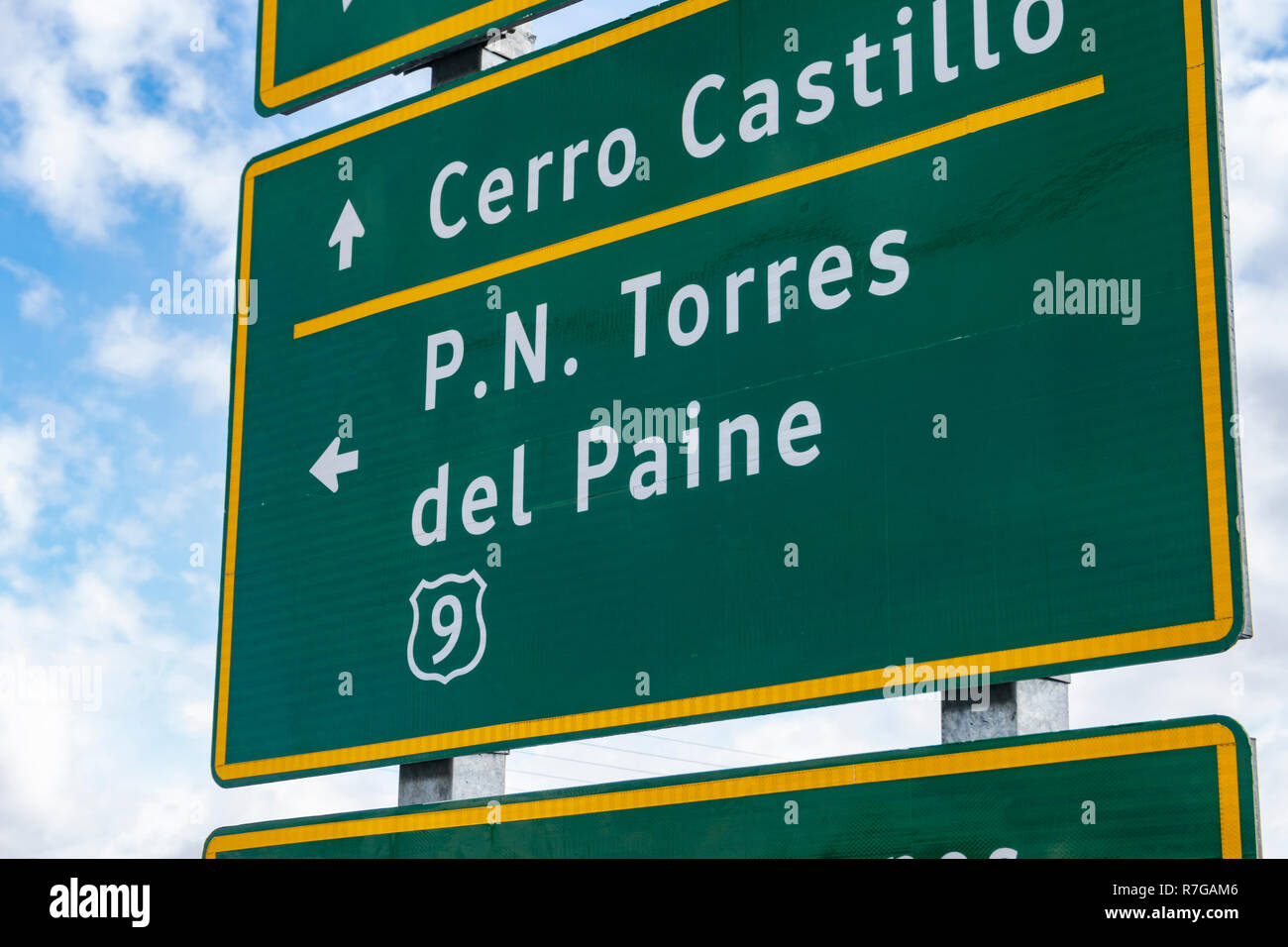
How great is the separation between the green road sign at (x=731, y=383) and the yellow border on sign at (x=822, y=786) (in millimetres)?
251

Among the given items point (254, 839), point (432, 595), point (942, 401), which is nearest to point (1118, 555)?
point (942, 401)

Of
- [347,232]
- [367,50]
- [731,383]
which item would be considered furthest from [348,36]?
[731,383]

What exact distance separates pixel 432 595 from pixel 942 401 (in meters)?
2.15

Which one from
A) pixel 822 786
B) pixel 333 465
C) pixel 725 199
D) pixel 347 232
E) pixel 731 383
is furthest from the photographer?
→ pixel 347 232

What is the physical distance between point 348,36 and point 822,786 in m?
4.22

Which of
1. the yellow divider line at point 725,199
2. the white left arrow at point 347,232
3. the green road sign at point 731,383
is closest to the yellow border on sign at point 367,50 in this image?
the green road sign at point 731,383

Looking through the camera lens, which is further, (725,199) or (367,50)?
(367,50)

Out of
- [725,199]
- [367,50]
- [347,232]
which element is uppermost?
[367,50]

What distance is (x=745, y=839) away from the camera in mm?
5676

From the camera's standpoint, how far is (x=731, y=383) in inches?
247

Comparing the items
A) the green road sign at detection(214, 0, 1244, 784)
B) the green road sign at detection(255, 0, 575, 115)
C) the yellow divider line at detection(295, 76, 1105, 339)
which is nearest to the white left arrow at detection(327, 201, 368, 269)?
the green road sign at detection(214, 0, 1244, 784)

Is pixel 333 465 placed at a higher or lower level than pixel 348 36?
lower

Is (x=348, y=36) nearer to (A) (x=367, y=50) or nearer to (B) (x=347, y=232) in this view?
(A) (x=367, y=50)

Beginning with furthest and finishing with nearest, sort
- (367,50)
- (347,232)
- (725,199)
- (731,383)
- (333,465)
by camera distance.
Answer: (367,50), (347,232), (333,465), (725,199), (731,383)
